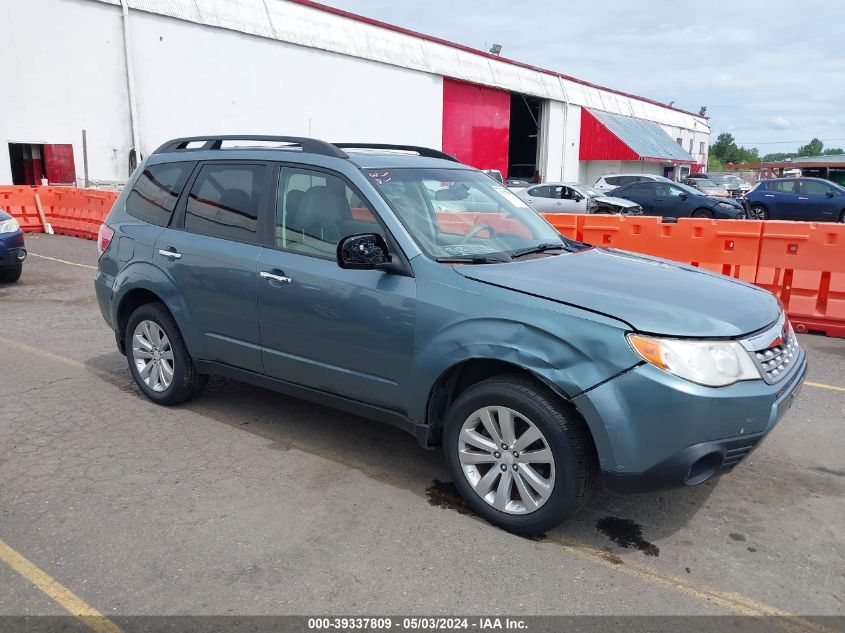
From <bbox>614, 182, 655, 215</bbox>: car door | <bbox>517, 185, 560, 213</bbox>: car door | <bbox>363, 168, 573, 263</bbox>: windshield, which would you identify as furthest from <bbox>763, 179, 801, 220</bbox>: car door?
<bbox>363, 168, 573, 263</bbox>: windshield

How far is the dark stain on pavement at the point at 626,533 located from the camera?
3.37 m

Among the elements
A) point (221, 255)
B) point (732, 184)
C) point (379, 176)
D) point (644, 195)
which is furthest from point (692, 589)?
point (732, 184)

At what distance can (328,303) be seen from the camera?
13.0ft

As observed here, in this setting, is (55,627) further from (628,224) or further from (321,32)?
(321,32)

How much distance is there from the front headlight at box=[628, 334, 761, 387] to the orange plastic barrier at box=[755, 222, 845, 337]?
17.6 feet

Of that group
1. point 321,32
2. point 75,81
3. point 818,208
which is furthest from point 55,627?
A: point 321,32

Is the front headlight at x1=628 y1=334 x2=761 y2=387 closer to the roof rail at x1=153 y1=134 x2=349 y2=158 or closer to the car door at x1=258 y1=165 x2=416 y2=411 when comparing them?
the car door at x1=258 y1=165 x2=416 y2=411

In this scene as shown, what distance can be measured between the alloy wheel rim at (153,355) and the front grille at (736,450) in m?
3.67

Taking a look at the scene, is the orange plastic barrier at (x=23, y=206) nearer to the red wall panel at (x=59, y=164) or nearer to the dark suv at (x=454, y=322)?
the red wall panel at (x=59, y=164)

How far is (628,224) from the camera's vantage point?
9289 mm

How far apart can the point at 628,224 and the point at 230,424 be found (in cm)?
628

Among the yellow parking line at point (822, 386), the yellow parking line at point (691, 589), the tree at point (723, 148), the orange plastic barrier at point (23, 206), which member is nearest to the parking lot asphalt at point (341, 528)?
the yellow parking line at point (691, 589)

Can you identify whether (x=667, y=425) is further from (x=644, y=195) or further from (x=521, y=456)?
(x=644, y=195)

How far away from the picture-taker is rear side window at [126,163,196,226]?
5.02 meters
